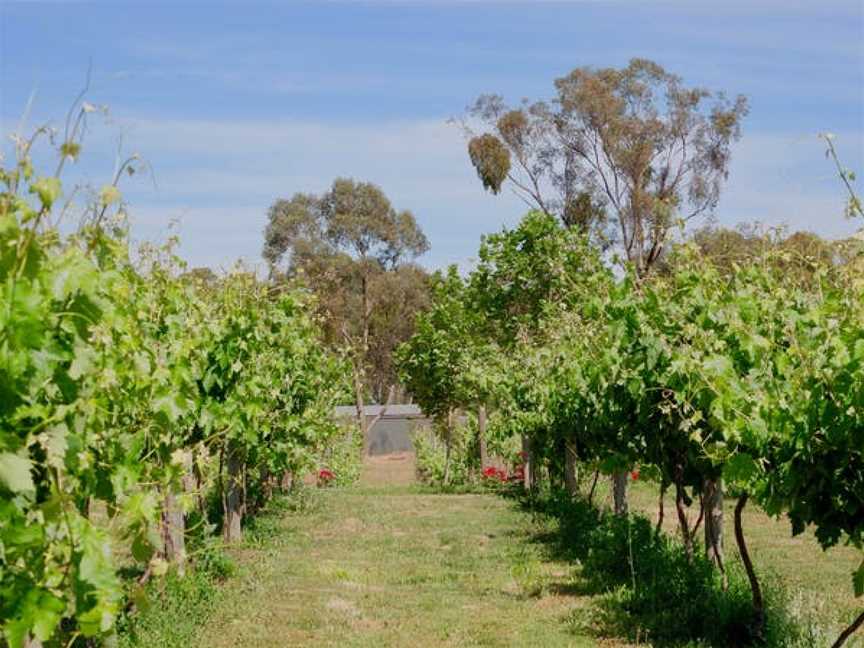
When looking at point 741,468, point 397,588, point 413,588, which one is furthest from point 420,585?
point 741,468

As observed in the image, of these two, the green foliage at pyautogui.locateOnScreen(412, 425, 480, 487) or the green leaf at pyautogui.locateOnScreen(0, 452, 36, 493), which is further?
the green foliage at pyautogui.locateOnScreen(412, 425, 480, 487)

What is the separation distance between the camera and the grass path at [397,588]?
9.09 m

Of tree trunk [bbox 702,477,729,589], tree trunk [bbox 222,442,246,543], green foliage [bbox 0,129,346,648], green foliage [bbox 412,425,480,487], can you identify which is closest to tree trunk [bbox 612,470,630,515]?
tree trunk [bbox 702,477,729,589]

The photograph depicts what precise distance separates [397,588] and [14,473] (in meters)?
8.40

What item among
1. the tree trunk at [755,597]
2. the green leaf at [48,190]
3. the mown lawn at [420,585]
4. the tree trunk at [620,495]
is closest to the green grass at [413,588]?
the mown lawn at [420,585]

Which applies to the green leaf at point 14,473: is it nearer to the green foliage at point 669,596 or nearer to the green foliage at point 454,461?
the green foliage at point 669,596

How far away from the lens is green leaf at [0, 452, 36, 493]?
3.32 meters

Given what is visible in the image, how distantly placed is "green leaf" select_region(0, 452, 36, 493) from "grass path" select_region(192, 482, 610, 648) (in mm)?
5555

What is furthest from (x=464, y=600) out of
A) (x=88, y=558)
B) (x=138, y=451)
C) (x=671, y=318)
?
(x=88, y=558)

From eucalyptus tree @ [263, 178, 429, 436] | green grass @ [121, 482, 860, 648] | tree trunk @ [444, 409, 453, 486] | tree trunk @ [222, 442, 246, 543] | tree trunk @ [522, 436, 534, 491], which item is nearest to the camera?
green grass @ [121, 482, 860, 648]

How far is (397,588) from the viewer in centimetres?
1142

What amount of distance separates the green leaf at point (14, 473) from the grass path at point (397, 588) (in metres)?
5.55

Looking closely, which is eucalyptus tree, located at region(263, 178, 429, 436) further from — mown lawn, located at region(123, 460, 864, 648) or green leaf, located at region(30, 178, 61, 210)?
green leaf, located at region(30, 178, 61, 210)

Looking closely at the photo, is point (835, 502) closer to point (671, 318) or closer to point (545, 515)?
point (671, 318)
